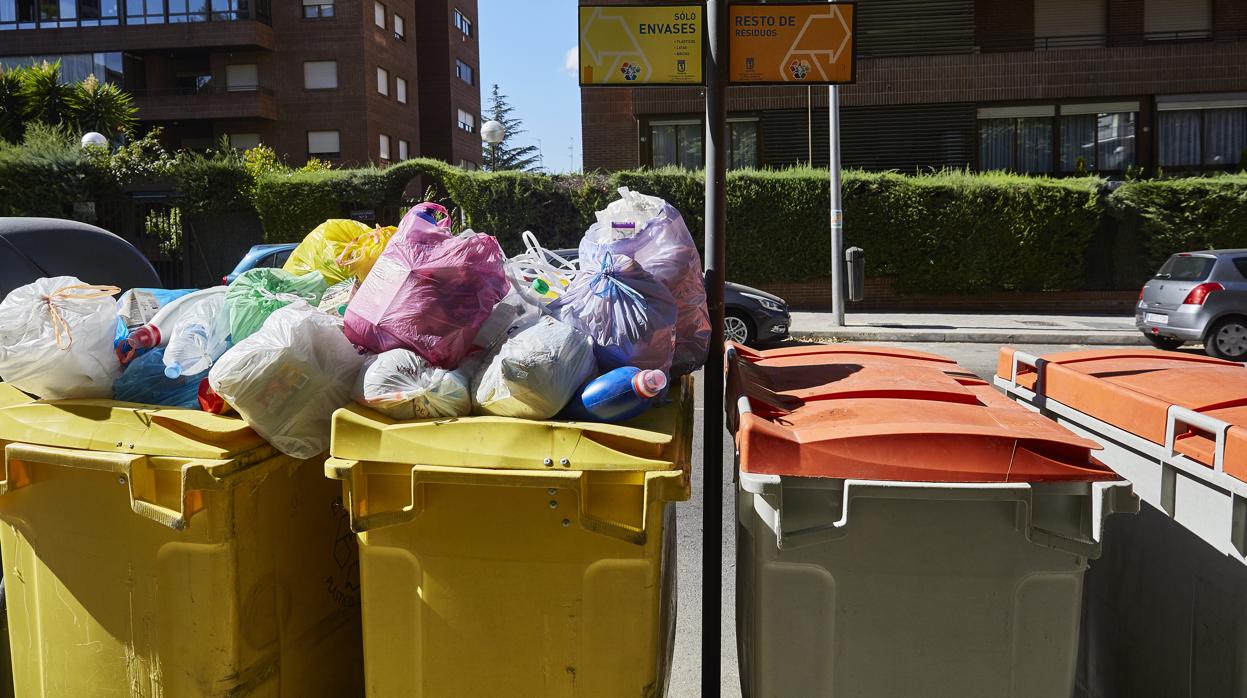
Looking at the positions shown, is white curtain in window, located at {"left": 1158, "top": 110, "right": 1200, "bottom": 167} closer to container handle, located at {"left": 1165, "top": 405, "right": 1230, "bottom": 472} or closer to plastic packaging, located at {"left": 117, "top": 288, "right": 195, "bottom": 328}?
container handle, located at {"left": 1165, "top": 405, "right": 1230, "bottom": 472}

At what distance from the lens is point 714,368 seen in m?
3.03

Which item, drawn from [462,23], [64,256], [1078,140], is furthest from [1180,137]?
[462,23]

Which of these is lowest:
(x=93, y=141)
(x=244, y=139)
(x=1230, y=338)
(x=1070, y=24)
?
(x=1230, y=338)

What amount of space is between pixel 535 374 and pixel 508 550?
43 centimetres

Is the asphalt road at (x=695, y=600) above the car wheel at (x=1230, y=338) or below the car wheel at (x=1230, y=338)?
below

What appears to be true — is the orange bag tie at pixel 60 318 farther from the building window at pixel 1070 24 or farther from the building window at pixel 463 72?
the building window at pixel 463 72

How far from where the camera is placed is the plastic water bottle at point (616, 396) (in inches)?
92.3

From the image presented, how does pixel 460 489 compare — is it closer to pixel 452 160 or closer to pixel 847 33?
pixel 847 33

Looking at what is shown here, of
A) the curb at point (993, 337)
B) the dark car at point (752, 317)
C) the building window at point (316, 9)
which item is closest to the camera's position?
the dark car at point (752, 317)

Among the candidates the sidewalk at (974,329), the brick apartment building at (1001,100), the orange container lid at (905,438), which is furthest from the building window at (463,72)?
the orange container lid at (905,438)

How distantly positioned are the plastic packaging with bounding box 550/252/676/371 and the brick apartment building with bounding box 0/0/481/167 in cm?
3721

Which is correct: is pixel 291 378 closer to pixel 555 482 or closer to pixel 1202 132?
pixel 555 482

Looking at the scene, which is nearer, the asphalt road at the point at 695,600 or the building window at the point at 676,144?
the asphalt road at the point at 695,600

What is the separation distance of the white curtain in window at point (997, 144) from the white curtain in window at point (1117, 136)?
222 cm
